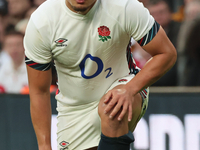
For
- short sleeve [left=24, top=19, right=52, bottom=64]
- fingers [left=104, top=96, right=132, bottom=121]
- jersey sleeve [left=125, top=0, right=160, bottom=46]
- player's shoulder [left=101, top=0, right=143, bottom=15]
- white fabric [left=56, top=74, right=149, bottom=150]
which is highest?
player's shoulder [left=101, top=0, right=143, bottom=15]

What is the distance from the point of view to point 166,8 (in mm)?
3975

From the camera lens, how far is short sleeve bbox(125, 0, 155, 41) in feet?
6.74

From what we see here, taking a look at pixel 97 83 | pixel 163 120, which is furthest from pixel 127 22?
pixel 163 120

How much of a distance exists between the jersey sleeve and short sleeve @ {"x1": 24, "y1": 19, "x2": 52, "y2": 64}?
0.52 metres

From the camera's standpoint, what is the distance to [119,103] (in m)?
1.90

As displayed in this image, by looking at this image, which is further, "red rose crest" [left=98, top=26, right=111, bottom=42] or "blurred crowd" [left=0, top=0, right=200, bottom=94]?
"blurred crowd" [left=0, top=0, right=200, bottom=94]

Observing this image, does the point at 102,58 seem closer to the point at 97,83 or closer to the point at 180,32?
the point at 97,83

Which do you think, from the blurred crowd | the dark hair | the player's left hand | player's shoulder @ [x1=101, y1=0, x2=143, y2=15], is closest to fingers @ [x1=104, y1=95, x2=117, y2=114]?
the player's left hand

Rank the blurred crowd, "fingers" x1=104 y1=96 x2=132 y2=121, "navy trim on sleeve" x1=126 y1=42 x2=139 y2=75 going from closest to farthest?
1. "fingers" x1=104 y1=96 x2=132 y2=121
2. "navy trim on sleeve" x1=126 y1=42 x2=139 y2=75
3. the blurred crowd

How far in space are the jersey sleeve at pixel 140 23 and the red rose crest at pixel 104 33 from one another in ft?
0.44

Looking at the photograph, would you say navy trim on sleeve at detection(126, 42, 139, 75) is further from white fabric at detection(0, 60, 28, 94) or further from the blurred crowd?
white fabric at detection(0, 60, 28, 94)

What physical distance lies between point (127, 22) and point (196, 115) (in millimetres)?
2013

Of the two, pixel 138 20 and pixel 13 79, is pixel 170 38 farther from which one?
pixel 138 20

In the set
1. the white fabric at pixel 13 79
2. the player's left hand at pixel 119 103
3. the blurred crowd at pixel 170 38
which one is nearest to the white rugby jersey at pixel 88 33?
the player's left hand at pixel 119 103
